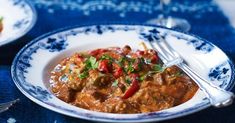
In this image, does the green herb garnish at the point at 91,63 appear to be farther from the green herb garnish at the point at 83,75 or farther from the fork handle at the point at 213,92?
the fork handle at the point at 213,92

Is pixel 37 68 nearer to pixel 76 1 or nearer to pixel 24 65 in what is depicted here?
pixel 24 65

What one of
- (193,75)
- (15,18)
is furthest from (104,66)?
(15,18)

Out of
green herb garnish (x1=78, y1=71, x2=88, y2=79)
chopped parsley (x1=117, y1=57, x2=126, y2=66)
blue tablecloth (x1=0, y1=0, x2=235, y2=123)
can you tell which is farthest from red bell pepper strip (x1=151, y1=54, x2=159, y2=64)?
blue tablecloth (x1=0, y1=0, x2=235, y2=123)

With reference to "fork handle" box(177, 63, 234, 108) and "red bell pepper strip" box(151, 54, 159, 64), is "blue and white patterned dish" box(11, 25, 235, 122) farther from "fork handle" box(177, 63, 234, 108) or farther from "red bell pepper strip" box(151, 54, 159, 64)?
"red bell pepper strip" box(151, 54, 159, 64)

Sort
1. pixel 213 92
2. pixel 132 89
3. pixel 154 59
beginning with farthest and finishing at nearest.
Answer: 1. pixel 154 59
2. pixel 132 89
3. pixel 213 92

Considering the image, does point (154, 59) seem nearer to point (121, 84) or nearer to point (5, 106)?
point (121, 84)

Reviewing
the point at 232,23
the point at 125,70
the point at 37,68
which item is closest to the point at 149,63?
the point at 125,70

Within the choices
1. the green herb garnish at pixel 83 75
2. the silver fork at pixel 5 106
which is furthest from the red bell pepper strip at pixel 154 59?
the silver fork at pixel 5 106
